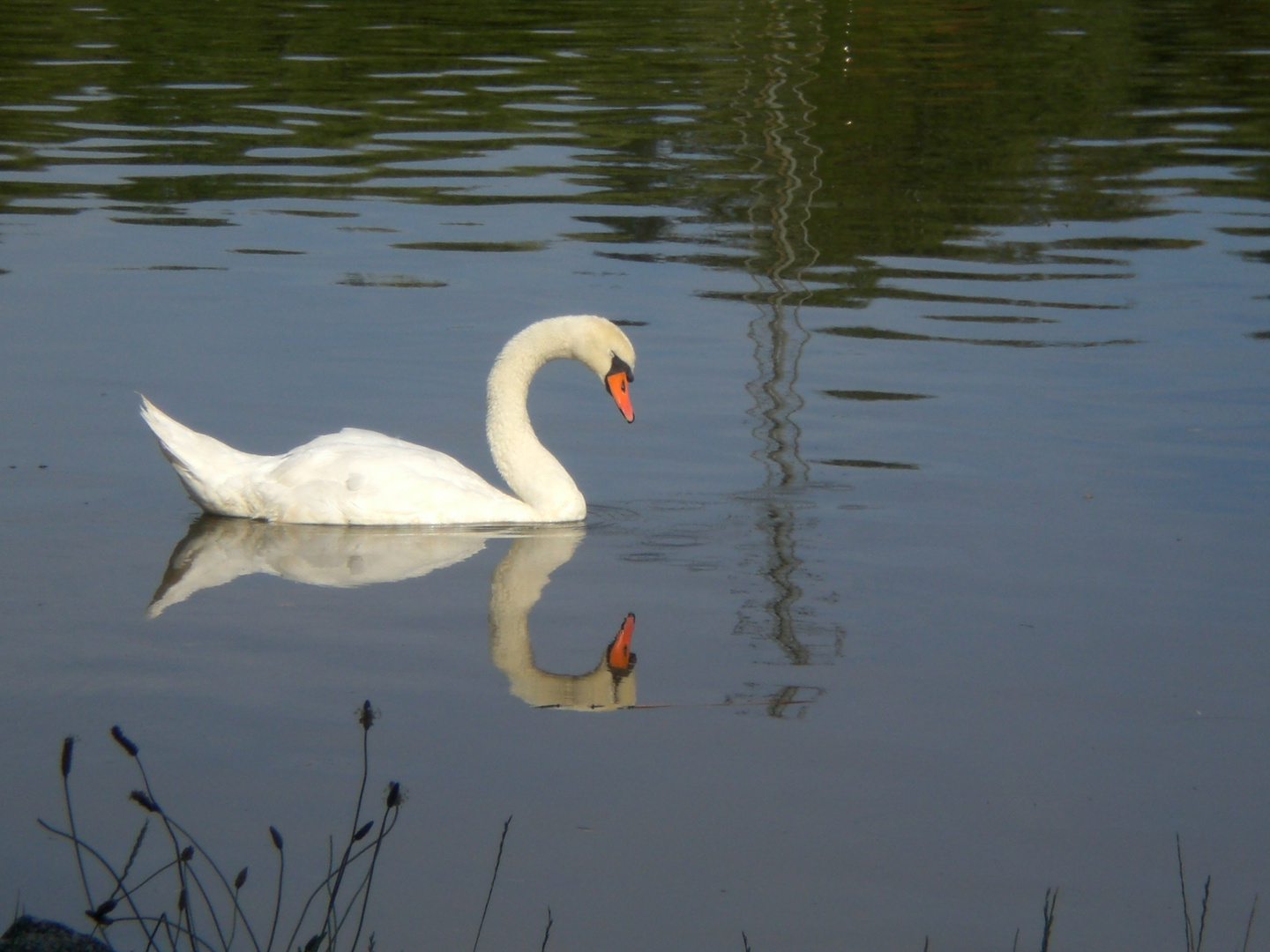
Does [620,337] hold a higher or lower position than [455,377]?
higher

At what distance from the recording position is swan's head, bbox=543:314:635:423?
8.09 m

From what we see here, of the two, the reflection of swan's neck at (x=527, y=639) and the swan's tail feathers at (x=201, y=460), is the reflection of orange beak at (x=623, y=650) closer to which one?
the reflection of swan's neck at (x=527, y=639)

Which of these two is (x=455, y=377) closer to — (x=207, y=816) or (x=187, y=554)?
(x=187, y=554)

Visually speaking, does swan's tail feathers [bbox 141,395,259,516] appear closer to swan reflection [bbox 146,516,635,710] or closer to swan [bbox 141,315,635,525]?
swan [bbox 141,315,635,525]

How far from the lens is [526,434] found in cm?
813

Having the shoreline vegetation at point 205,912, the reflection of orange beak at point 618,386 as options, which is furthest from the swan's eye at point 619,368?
the shoreline vegetation at point 205,912

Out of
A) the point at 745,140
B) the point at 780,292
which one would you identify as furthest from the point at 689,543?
the point at 745,140

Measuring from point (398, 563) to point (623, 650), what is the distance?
1433mm

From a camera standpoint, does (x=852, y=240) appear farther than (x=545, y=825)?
Yes

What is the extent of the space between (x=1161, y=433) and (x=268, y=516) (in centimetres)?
449

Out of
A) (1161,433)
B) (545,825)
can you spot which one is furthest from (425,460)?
(1161,433)

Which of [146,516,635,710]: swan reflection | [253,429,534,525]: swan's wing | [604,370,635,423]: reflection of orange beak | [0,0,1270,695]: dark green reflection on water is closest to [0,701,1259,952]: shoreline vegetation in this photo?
[146,516,635,710]: swan reflection

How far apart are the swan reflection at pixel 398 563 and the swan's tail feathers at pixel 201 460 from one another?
0.16 m

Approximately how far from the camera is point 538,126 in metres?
20.1
